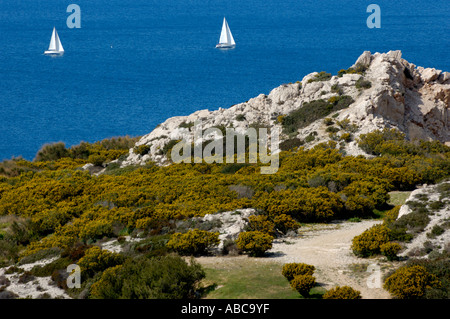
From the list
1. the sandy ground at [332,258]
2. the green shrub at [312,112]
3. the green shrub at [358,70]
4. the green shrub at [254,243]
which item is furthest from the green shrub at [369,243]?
the green shrub at [358,70]

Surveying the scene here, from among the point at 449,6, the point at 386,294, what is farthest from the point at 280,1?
the point at 386,294

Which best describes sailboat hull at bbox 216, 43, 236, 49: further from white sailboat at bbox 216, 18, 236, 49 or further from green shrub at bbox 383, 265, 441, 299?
green shrub at bbox 383, 265, 441, 299

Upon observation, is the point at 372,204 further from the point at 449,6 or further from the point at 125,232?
the point at 449,6

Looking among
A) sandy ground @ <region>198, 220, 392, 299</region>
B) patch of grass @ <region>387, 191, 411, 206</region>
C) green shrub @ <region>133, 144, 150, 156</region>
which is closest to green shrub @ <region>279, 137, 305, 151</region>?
green shrub @ <region>133, 144, 150, 156</region>

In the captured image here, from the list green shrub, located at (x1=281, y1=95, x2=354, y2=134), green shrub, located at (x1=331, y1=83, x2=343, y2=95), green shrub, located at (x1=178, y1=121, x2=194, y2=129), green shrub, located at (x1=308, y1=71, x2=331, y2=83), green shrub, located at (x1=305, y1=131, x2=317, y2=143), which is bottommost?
green shrub, located at (x1=305, y1=131, x2=317, y2=143)

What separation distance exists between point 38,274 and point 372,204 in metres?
13.4

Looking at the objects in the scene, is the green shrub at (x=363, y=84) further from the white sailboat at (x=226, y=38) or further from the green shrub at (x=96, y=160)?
the white sailboat at (x=226, y=38)

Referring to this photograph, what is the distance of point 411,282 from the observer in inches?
570

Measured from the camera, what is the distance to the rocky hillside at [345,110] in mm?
37781

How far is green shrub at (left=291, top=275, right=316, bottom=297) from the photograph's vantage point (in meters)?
15.0

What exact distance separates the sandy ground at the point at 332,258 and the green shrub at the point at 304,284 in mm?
809

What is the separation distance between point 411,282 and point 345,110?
25.7 metres

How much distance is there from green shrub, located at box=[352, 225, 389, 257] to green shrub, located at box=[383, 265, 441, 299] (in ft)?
9.63

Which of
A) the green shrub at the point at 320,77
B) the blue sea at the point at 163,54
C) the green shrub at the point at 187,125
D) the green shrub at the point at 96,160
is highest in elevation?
the blue sea at the point at 163,54
